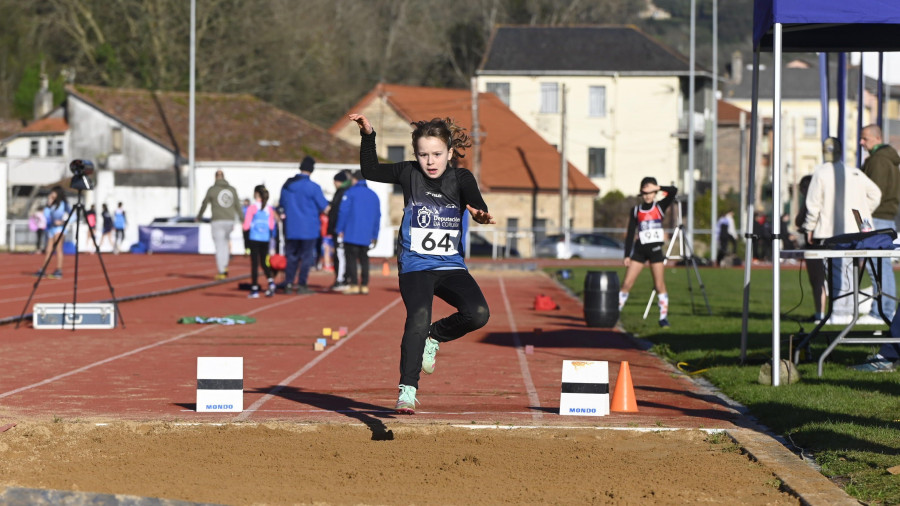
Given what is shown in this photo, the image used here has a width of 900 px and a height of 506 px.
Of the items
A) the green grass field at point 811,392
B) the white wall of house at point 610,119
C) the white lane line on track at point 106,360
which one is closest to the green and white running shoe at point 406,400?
the green grass field at point 811,392

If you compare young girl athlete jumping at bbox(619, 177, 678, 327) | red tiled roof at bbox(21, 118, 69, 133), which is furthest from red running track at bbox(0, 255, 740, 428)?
red tiled roof at bbox(21, 118, 69, 133)

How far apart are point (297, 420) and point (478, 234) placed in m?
43.4

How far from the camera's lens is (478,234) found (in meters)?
51.6

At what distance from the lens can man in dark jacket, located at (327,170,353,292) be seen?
70.8 feet

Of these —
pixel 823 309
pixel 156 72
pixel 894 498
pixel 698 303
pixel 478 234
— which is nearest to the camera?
pixel 894 498

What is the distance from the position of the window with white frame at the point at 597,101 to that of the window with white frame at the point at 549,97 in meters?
1.95

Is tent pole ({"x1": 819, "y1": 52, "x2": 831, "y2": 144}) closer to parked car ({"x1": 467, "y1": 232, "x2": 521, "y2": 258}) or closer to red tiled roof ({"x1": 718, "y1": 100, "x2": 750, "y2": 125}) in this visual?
parked car ({"x1": 467, "y1": 232, "x2": 521, "y2": 258})

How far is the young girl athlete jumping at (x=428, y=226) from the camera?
7957 mm

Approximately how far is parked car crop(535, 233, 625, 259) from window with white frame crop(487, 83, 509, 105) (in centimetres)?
2425

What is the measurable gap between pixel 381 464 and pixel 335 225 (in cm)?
1562

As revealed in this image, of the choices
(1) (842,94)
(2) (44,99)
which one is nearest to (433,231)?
(1) (842,94)

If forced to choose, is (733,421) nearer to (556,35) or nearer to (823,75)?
(823,75)

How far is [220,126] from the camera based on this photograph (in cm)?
5884

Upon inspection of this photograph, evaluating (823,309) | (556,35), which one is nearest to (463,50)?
(556,35)
